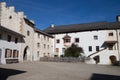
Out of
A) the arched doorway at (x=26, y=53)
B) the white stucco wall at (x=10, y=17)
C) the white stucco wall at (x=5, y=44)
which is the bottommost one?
the arched doorway at (x=26, y=53)

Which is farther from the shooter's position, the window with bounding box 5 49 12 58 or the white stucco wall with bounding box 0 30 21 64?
the window with bounding box 5 49 12 58

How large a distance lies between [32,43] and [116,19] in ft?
95.8

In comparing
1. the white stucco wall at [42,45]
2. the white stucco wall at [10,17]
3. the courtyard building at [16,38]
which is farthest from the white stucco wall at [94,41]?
the white stucco wall at [10,17]

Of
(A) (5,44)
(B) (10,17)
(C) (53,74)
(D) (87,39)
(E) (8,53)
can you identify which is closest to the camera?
(C) (53,74)

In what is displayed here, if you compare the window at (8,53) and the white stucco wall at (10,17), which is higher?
the white stucco wall at (10,17)

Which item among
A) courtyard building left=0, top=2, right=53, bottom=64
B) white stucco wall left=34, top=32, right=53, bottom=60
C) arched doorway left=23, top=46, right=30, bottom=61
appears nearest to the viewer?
courtyard building left=0, top=2, right=53, bottom=64

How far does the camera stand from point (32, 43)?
115 ft

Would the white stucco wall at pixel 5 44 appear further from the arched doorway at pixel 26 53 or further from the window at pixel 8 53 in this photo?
the arched doorway at pixel 26 53

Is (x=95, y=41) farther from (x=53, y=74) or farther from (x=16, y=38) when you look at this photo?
(x=53, y=74)

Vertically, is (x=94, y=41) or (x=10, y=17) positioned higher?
(x=10, y=17)

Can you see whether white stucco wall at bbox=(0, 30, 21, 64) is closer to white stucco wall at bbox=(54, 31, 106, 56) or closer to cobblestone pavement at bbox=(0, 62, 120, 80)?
cobblestone pavement at bbox=(0, 62, 120, 80)

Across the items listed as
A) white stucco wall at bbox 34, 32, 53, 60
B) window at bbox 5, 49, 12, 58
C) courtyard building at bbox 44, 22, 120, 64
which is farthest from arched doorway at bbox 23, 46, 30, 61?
courtyard building at bbox 44, 22, 120, 64

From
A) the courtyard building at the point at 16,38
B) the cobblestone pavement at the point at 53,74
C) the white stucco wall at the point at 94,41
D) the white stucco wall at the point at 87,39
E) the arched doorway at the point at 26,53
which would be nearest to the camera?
the cobblestone pavement at the point at 53,74

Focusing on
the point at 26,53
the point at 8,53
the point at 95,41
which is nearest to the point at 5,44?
the point at 8,53
